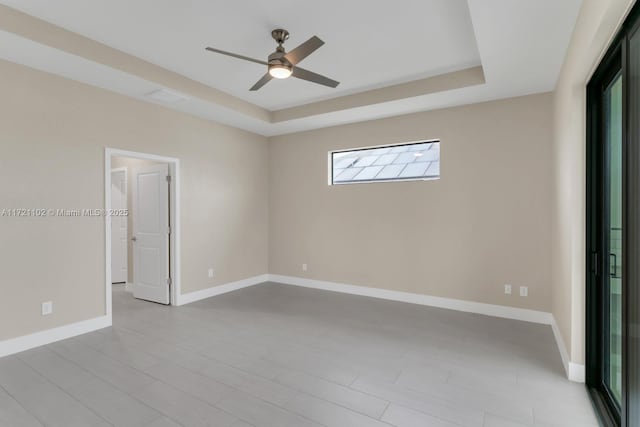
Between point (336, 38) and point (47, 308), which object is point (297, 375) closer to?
point (47, 308)

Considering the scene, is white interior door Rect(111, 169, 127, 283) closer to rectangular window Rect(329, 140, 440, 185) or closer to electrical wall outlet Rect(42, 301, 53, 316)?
electrical wall outlet Rect(42, 301, 53, 316)

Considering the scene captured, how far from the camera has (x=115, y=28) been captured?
9.41ft

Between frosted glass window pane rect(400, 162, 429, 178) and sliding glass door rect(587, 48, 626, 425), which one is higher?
frosted glass window pane rect(400, 162, 429, 178)

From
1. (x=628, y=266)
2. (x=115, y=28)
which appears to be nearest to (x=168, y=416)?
(x=628, y=266)

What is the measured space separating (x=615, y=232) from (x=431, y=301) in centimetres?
275

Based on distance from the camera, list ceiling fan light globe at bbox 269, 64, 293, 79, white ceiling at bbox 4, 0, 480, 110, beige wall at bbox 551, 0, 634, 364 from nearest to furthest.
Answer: beige wall at bbox 551, 0, 634, 364 < white ceiling at bbox 4, 0, 480, 110 < ceiling fan light globe at bbox 269, 64, 293, 79

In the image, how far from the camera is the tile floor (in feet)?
7.03

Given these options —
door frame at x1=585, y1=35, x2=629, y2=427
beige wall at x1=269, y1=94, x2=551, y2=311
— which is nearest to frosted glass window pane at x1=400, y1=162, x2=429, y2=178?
beige wall at x1=269, y1=94, x2=551, y2=311

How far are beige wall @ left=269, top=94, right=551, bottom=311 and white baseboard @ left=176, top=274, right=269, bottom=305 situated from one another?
57cm

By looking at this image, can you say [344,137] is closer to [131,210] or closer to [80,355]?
[131,210]

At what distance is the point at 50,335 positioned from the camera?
3324 mm

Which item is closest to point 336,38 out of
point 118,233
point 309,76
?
point 309,76

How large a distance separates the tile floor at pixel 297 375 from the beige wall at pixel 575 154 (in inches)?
21.1

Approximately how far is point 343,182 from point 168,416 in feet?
13.2
